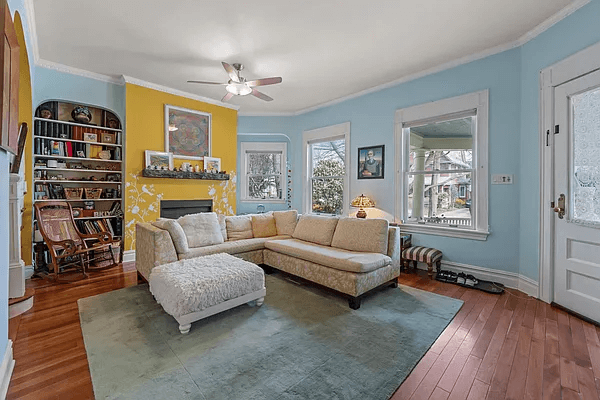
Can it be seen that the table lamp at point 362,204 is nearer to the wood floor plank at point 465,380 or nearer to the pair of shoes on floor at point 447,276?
the pair of shoes on floor at point 447,276

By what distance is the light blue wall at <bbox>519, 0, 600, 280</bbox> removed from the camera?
2.57m

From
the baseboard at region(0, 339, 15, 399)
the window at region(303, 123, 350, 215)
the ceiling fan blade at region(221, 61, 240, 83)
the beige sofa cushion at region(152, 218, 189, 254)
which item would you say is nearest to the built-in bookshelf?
the beige sofa cushion at region(152, 218, 189, 254)

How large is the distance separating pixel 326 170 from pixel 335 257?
292 cm

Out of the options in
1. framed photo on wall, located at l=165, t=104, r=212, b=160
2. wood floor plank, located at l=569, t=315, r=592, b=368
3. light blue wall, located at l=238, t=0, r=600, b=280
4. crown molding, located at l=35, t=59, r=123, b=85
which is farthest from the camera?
framed photo on wall, located at l=165, t=104, r=212, b=160

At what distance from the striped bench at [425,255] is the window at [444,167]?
31 centimetres

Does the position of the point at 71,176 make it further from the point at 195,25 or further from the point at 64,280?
the point at 195,25

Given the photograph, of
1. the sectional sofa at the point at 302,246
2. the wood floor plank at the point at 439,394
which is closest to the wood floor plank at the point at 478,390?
the wood floor plank at the point at 439,394

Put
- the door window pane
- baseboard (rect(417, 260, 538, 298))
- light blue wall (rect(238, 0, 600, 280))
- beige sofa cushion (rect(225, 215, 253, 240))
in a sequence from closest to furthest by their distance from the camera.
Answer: the door window pane
light blue wall (rect(238, 0, 600, 280))
baseboard (rect(417, 260, 538, 298))
beige sofa cushion (rect(225, 215, 253, 240))

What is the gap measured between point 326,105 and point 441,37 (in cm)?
254

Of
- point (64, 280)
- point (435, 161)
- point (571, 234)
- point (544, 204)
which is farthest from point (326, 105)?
point (64, 280)

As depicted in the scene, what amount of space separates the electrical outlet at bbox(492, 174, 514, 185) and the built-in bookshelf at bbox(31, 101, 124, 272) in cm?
528

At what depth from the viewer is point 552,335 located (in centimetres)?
212

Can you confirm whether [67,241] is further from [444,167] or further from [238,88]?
[444,167]

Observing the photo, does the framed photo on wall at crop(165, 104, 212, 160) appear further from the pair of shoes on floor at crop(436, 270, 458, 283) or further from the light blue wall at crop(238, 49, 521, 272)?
the pair of shoes on floor at crop(436, 270, 458, 283)
